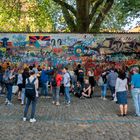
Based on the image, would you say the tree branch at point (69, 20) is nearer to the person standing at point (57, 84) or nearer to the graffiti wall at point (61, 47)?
the graffiti wall at point (61, 47)

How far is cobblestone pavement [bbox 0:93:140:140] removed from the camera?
11852mm

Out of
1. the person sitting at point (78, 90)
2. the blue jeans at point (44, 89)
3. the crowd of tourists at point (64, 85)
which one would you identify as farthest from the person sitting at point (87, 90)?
the blue jeans at point (44, 89)

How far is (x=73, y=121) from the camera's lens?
14.3m

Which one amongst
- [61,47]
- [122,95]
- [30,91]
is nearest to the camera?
[30,91]

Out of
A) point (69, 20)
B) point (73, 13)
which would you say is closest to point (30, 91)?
point (73, 13)

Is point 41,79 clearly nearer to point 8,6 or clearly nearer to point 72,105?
point 72,105

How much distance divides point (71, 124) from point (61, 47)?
1287cm

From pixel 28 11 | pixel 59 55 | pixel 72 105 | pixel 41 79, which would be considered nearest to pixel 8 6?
pixel 28 11

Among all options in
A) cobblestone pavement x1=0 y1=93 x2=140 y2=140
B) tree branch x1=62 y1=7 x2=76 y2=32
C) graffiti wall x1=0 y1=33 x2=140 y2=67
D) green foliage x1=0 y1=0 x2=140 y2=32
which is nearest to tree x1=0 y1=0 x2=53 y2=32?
green foliage x1=0 y1=0 x2=140 y2=32

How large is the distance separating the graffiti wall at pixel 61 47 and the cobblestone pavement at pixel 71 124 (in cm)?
785

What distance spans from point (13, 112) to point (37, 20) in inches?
734

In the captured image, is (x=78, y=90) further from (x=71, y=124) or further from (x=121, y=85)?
(x=71, y=124)

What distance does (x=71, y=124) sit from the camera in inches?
540

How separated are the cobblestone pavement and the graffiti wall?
785 cm
